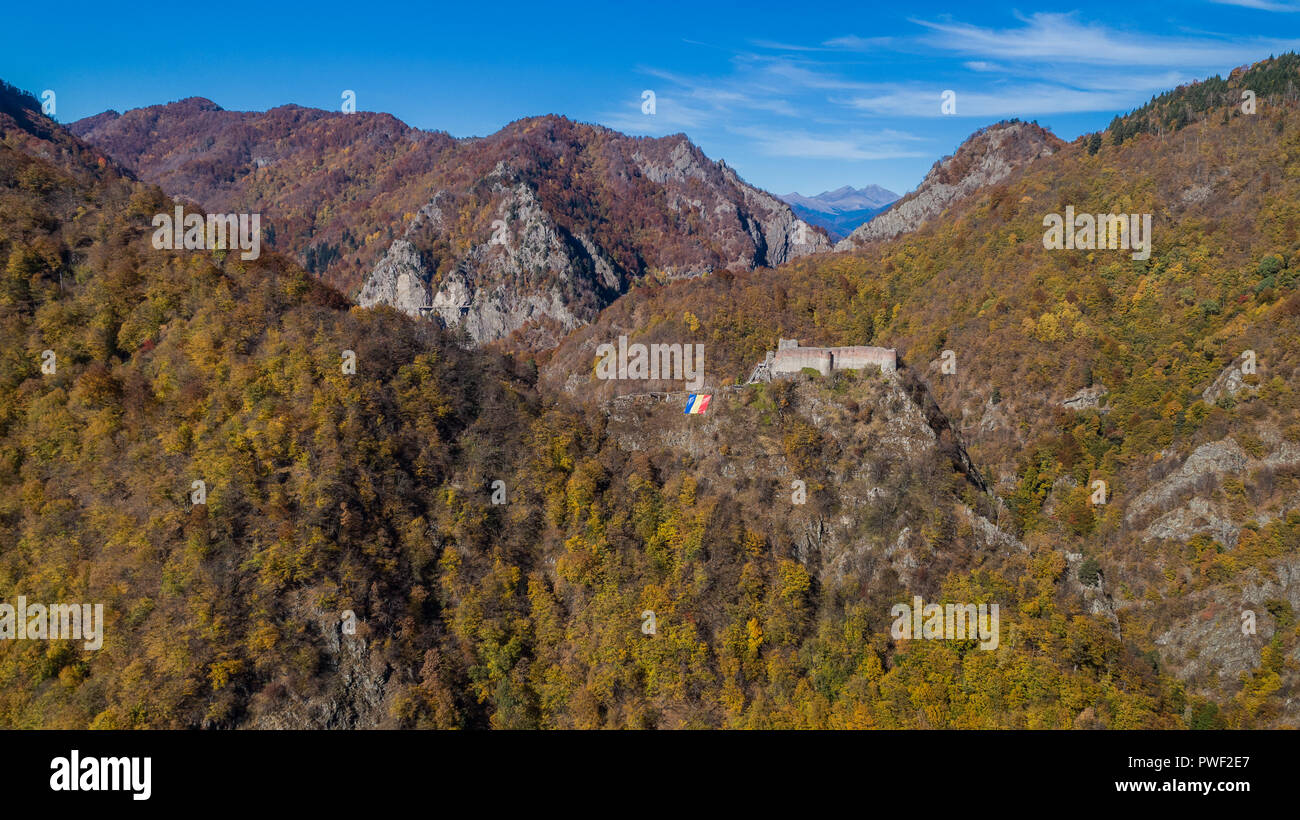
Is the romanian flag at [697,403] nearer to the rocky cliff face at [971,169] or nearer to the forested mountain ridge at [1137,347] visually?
the forested mountain ridge at [1137,347]

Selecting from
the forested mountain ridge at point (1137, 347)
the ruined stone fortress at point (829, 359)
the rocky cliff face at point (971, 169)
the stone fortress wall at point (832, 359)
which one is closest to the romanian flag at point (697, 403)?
the ruined stone fortress at point (829, 359)

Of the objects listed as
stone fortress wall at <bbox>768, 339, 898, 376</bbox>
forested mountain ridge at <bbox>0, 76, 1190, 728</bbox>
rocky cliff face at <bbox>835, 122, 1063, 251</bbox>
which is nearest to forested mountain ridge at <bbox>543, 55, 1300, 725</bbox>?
forested mountain ridge at <bbox>0, 76, 1190, 728</bbox>

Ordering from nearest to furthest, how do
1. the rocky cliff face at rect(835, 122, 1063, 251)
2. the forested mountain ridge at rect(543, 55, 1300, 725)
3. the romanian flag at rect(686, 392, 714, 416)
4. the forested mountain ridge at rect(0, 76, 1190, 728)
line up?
1. the forested mountain ridge at rect(0, 76, 1190, 728)
2. the romanian flag at rect(686, 392, 714, 416)
3. the forested mountain ridge at rect(543, 55, 1300, 725)
4. the rocky cliff face at rect(835, 122, 1063, 251)

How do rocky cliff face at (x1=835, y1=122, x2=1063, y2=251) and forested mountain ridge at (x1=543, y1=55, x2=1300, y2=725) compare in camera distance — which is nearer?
forested mountain ridge at (x1=543, y1=55, x2=1300, y2=725)

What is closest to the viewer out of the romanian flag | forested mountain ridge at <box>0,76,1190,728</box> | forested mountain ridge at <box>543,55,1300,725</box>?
forested mountain ridge at <box>0,76,1190,728</box>

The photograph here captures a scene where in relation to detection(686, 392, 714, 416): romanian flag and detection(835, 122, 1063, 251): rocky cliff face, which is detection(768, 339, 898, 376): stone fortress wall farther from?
detection(835, 122, 1063, 251): rocky cliff face

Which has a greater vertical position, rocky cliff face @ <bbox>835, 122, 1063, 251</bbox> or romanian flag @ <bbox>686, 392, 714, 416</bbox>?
rocky cliff face @ <bbox>835, 122, 1063, 251</bbox>

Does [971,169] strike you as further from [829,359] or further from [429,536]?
[429,536]

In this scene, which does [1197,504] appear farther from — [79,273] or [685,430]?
[79,273]
